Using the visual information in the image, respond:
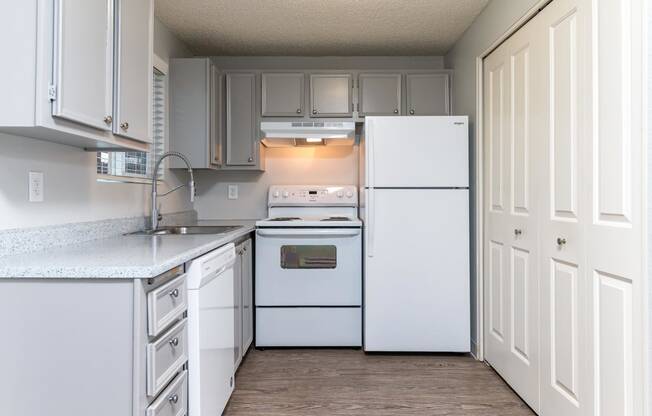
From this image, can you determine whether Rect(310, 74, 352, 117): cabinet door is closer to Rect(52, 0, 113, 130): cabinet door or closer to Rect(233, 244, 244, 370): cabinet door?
Rect(233, 244, 244, 370): cabinet door

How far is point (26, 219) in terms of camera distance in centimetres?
166

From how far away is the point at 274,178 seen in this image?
3.71 metres

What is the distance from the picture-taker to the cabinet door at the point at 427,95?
133 inches

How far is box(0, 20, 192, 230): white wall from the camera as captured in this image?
62.5 inches

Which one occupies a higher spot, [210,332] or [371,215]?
[371,215]

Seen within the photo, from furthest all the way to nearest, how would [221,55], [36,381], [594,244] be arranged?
[221,55] < [594,244] < [36,381]

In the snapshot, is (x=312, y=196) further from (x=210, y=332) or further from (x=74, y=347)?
(x=74, y=347)

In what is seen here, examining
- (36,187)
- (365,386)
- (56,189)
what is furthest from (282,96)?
(365,386)

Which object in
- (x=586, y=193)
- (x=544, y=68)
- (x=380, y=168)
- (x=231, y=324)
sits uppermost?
(x=544, y=68)

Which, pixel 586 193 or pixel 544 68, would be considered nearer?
pixel 586 193

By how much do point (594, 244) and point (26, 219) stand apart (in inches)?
84.2

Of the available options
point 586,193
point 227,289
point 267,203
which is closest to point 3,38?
point 227,289

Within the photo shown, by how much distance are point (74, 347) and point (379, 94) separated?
2737mm

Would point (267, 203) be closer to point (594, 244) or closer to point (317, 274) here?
point (317, 274)
